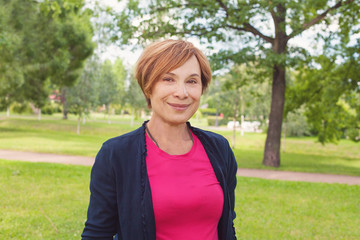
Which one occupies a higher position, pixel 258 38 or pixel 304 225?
pixel 258 38

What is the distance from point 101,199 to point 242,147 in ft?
90.7

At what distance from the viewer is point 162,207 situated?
1.83 metres

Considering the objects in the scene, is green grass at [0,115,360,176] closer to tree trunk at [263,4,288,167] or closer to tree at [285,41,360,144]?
tree trunk at [263,4,288,167]

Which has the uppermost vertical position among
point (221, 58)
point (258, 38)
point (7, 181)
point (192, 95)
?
point (258, 38)

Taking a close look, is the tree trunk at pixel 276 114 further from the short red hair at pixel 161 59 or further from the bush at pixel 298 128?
the bush at pixel 298 128

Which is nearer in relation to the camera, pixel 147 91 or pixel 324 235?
pixel 147 91

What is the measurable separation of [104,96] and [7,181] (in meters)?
35.4

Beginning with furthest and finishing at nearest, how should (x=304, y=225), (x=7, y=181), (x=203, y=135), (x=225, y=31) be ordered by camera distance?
(x=225, y=31) → (x=7, y=181) → (x=304, y=225) → (x=203, y=135)

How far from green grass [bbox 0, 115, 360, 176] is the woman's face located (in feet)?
48.4

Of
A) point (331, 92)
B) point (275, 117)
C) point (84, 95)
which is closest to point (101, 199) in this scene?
point (275, 117)

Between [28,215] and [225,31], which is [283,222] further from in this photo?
[225,31]

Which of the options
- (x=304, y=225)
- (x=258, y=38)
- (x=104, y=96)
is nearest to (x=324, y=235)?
(x=304, y=225)

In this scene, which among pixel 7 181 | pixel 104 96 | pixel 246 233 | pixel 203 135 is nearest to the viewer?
pixel 203 135

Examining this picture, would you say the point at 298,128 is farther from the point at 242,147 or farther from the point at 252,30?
the point at 252,30
